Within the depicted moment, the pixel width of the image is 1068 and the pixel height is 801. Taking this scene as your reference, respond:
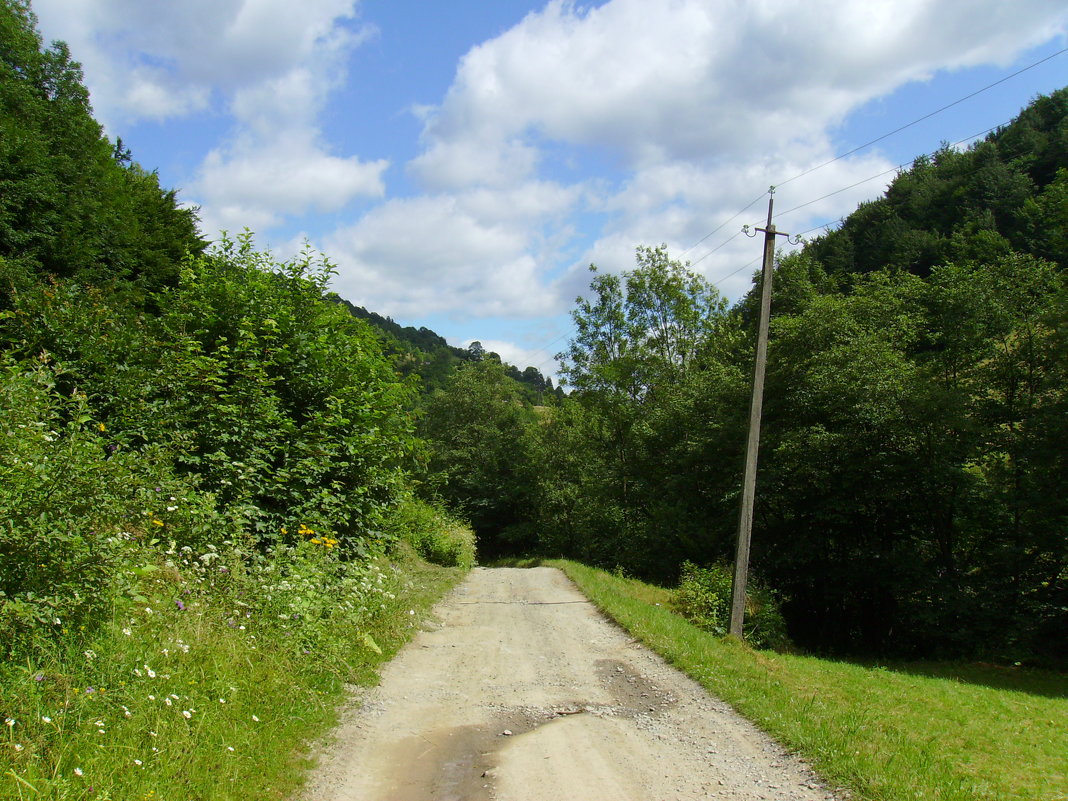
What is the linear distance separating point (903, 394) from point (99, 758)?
18.9m

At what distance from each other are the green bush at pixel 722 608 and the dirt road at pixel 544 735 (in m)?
4.36

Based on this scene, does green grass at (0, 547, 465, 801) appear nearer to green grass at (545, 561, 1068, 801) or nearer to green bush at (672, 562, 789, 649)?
green grass at (545, 561, 1068, 801)

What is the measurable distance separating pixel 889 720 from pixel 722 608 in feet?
20.9

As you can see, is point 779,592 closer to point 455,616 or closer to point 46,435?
point 455,616

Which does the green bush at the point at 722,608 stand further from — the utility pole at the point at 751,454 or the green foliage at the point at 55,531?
the green foliage at the point at 55,531

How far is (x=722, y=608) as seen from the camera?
13039mm

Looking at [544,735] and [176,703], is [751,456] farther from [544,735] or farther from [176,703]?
[176,703]

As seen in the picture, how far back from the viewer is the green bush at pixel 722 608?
12.6 metres

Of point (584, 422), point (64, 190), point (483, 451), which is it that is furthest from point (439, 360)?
point (64, 190)

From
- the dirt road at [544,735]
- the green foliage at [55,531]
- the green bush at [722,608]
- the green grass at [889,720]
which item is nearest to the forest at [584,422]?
the green foliage at [55,531]

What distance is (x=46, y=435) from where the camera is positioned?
15.0ft

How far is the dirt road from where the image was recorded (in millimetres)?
4578

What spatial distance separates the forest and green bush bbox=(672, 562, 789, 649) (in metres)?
3.71

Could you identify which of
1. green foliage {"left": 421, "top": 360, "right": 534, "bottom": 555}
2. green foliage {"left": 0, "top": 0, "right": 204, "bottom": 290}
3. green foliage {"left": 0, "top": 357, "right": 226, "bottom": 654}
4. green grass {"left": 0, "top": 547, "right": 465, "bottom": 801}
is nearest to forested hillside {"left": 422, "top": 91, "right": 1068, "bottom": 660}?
green grass {"left": 0, "top": 547, "right": 465, "bottom": 801}
